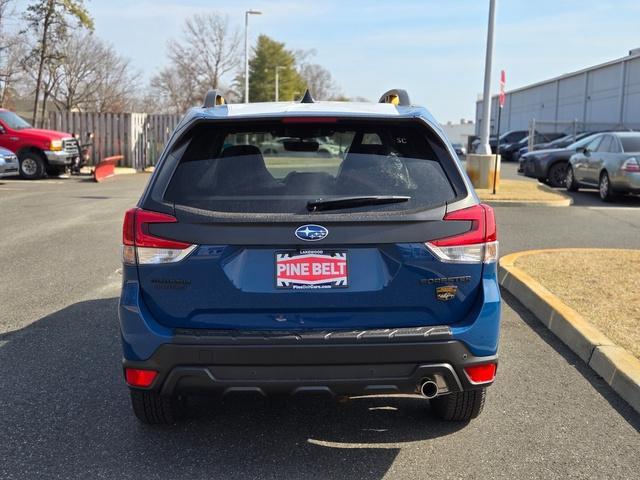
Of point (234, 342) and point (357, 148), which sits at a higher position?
point (357, 148)

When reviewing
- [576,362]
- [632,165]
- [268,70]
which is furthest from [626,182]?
[268,70]

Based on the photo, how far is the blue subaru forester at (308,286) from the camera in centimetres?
322

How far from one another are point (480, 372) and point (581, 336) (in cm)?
213

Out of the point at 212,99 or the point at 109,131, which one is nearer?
the point at 212,99

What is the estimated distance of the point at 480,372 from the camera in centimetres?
343

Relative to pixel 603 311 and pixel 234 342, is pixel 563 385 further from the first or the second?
pixel 234 342

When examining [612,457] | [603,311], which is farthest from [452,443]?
[603,311]

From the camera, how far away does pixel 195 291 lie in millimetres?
3254

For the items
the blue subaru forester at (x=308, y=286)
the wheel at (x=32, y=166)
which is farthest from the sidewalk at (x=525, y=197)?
the wheel at (x=32, y=166)

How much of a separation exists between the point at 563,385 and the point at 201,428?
2.39 m

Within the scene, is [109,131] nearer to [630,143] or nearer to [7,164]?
[7,164]

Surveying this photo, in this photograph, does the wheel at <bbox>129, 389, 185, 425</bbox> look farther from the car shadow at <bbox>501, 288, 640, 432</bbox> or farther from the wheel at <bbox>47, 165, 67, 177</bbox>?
the wheel at <bbox>47, 165, 67, 177</bbox>

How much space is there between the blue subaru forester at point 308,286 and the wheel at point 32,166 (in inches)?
782

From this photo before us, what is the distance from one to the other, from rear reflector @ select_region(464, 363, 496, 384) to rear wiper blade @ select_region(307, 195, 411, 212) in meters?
0.87
